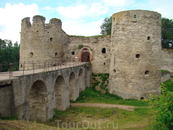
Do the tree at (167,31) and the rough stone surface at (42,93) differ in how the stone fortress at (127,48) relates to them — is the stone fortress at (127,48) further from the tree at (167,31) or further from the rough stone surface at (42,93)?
the tree at (167,31)

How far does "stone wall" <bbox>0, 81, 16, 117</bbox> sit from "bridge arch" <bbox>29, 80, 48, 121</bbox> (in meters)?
3.46

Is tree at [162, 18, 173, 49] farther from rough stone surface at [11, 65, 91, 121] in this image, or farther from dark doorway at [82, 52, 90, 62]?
rough stone surface at [11, 65, 91, 121]

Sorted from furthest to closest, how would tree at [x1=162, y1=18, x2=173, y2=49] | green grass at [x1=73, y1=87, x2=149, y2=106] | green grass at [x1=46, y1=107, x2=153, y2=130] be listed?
tree at [x1=162, y1=18, x2=173, y2=49]
green grass at [x1=73, y1=87, x2=149, y2=106]
green grass at [x1=46, y1=107, x2=153, y2=130]

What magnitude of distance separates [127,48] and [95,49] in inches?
243

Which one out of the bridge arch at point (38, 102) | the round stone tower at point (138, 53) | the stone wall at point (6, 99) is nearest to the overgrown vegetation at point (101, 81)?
the round stone tower at point (138, 53)

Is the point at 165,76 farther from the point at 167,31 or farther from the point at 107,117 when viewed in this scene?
the point at 107,117

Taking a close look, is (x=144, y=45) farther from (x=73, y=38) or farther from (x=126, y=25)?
(x=73, y=38)

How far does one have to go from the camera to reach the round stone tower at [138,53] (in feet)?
58.9

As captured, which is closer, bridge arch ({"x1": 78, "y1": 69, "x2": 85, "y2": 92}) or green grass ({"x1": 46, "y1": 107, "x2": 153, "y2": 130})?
green grass ({"x1": 46, "y1": 107, "x2": 153, "y2": 130})

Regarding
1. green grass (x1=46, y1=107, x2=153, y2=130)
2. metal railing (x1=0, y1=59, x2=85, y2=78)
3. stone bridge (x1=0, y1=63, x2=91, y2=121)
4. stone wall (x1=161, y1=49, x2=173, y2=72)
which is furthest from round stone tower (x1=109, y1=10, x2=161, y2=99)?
stone wall (x1=161, y1=49, x2=173, y2=72)

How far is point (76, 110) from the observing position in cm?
1417

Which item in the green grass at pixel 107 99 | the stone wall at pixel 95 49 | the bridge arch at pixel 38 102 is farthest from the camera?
the stone wall at pixel 95 49

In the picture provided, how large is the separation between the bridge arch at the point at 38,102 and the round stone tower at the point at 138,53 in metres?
10.1

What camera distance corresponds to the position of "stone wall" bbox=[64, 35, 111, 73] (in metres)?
22.9
